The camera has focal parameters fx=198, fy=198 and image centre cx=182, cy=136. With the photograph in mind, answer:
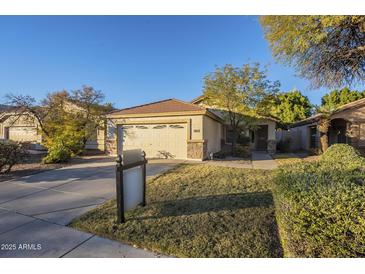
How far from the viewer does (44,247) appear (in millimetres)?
3039

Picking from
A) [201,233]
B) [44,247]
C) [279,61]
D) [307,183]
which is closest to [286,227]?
[307,183]

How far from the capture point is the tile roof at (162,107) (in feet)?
41.0

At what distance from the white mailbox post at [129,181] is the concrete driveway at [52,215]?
31.2 inches

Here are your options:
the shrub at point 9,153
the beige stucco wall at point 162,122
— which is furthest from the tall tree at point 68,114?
the shrub at point 9,153

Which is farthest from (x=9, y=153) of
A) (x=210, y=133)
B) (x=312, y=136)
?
(x=312, y=136)

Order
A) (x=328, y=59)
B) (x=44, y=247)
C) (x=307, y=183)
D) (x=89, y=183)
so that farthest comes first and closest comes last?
(x=328, y=59) → (x=89, y=183) → (x=44, y=247) → (x=307, y=183)

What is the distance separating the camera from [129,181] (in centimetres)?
418

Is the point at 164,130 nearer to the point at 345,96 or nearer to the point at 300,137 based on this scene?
the point at 300,137

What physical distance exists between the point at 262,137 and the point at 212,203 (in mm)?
16845

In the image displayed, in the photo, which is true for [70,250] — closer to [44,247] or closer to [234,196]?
[44,247]

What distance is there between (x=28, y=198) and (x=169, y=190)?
3.73 m

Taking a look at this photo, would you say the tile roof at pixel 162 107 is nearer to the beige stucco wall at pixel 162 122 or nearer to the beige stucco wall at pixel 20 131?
the beige stucco wall at pixel 162 122

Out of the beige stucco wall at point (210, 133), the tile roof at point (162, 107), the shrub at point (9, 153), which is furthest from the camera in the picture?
the tile roof at point (162, 107)
